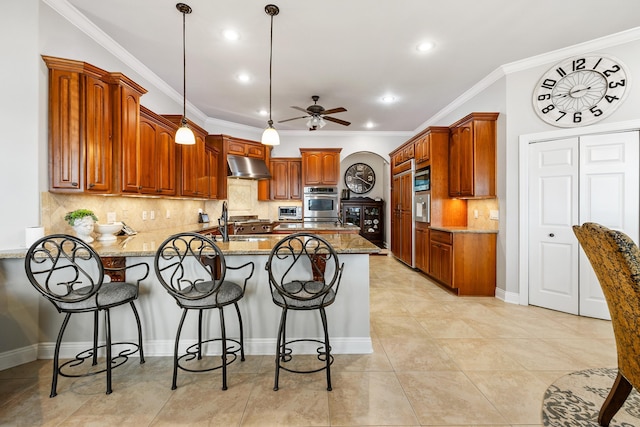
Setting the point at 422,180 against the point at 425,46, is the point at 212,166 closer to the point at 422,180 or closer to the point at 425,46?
the point at 422,180

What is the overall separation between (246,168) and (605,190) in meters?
5.17

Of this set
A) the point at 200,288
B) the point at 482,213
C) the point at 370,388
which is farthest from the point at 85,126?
the point at 482,213

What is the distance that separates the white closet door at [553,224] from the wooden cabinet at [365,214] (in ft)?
15.7

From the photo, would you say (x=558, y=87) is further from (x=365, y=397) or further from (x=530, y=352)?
(x=365, y=397)

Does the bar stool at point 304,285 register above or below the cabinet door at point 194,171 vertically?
below

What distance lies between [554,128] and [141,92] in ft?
15.0

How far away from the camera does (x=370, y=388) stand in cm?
192

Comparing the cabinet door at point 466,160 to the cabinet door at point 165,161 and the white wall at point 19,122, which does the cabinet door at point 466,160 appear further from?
the white wall at point 19,122

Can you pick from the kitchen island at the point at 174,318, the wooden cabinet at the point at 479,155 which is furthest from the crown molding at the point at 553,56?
the kitchen island at the point at 174,318

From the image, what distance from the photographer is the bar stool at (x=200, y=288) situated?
72.1 inches

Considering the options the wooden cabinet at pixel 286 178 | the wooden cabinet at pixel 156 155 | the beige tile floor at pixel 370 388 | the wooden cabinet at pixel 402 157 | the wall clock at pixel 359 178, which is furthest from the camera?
the wall clock at pixel 359 178

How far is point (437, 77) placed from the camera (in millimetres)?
3953

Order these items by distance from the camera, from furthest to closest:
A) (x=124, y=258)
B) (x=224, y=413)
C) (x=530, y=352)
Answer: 1. (x=530, y=352)
2. (x=124, y=258)
3. (x=224, y=413)

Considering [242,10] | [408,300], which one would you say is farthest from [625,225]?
[242,10]
